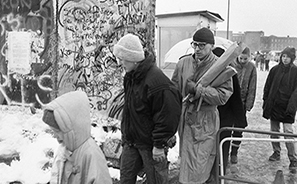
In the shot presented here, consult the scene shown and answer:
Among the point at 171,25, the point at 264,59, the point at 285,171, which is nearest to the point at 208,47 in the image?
the point at 285,171

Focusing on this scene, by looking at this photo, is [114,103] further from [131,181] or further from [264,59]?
[264,59]

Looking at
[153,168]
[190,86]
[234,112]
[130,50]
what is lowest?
[153,168]

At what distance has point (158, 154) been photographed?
125 inches

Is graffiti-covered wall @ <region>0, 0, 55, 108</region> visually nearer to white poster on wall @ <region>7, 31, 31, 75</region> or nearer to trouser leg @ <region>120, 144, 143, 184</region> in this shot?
white poster on wall @ <region>7, 31, 31, 75</region>

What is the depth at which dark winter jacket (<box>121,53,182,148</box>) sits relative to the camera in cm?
311

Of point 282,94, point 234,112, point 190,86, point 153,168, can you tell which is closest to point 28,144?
point 153,168

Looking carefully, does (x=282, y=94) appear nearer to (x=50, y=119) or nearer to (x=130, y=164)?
(x=130, y=164)

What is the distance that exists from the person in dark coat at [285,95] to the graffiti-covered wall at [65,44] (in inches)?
86.4

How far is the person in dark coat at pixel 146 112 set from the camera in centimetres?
312

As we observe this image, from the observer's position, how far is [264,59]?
32594 millimetres

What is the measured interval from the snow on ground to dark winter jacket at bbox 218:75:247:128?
62.2 inches

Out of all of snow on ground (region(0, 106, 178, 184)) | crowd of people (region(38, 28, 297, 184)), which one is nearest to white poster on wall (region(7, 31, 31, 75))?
snow on ground (region(0, 106, 178, 184))

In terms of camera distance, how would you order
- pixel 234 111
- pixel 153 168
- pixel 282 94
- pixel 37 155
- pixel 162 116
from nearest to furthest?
pixel 162 116
pixel 153 168
pixel 234 111
pixel 37 155
pixel 282 94

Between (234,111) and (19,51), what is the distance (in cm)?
399
